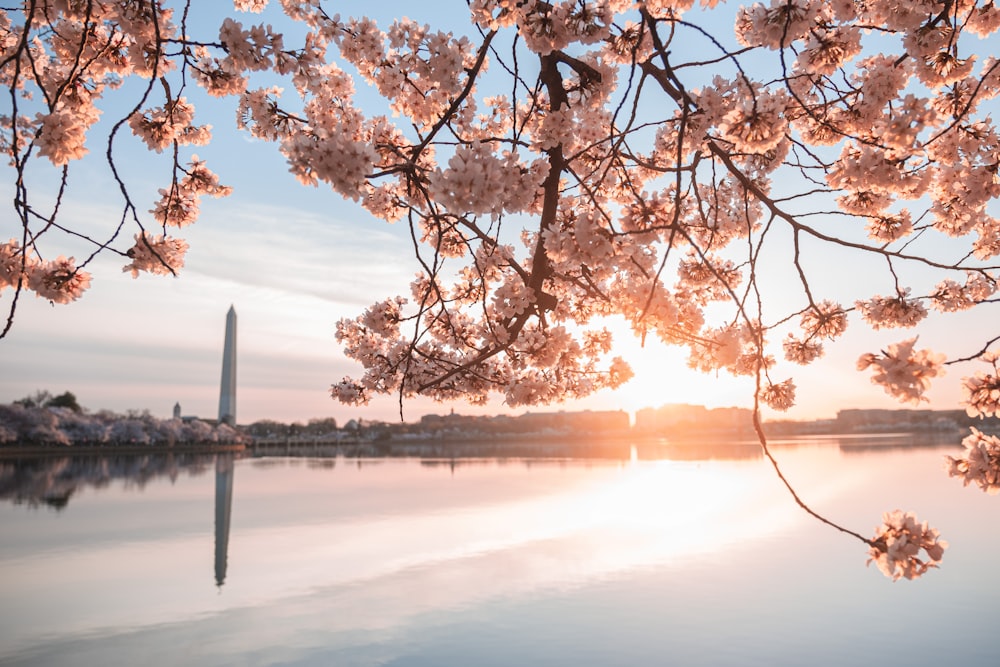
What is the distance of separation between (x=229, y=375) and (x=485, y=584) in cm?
6724

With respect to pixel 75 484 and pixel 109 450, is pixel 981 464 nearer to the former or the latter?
pixel 75 484

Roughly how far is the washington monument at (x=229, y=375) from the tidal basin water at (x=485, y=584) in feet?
150

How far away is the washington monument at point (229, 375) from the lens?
7175 cm

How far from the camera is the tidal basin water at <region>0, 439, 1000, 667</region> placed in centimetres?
1069

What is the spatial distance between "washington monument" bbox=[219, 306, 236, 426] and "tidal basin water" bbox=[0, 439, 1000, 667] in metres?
45.8

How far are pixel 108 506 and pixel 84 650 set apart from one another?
57.5 feet

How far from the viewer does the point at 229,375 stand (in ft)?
246

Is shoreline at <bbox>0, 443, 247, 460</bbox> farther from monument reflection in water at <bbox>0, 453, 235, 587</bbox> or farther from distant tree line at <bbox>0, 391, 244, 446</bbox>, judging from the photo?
monument reflection in water at <bbox>0, 453, 235, 587</bbox>

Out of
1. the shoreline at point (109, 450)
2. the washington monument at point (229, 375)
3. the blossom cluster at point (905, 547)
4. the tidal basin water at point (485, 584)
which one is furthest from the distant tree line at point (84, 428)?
the blossom cluster at point (905, 547)

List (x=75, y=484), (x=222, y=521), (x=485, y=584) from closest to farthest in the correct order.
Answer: (x=485, y=584)
(x=222, y=521)
(x=75, y=484)

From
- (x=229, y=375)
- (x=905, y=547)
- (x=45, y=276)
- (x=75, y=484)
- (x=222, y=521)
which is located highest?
(x=229, y=375)

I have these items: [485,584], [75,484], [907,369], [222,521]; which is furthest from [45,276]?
[75,484]

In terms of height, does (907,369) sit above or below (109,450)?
above

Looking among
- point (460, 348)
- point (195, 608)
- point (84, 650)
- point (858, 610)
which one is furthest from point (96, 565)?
point (858, 610)
